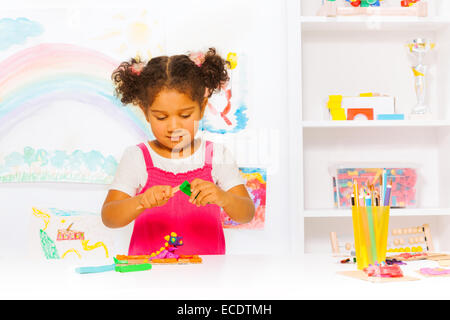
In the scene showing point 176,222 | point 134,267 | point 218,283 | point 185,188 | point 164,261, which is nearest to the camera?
point 218,283

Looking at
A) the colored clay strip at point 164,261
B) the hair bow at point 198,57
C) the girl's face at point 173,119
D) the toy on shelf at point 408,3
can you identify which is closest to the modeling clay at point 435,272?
the colored clay strip at point 164,261

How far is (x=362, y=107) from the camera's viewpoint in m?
2.51

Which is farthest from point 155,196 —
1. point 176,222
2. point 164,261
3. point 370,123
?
point 164,261

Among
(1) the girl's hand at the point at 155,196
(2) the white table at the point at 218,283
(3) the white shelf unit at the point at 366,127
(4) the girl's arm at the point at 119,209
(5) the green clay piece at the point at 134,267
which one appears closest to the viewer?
(2) the white table at the point at 218,283

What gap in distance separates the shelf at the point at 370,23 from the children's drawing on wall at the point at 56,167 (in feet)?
3.63

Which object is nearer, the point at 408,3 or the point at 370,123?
the point at 370,123

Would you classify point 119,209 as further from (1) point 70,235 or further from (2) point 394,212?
(2) point 394,212

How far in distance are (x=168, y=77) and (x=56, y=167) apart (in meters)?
0.65

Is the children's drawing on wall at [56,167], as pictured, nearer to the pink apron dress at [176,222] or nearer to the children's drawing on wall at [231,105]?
the pink apron dress at [176,222]

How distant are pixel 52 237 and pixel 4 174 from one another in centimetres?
36

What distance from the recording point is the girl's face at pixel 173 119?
2.52m

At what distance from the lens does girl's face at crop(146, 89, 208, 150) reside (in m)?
2.52

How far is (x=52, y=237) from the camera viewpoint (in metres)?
2.53
